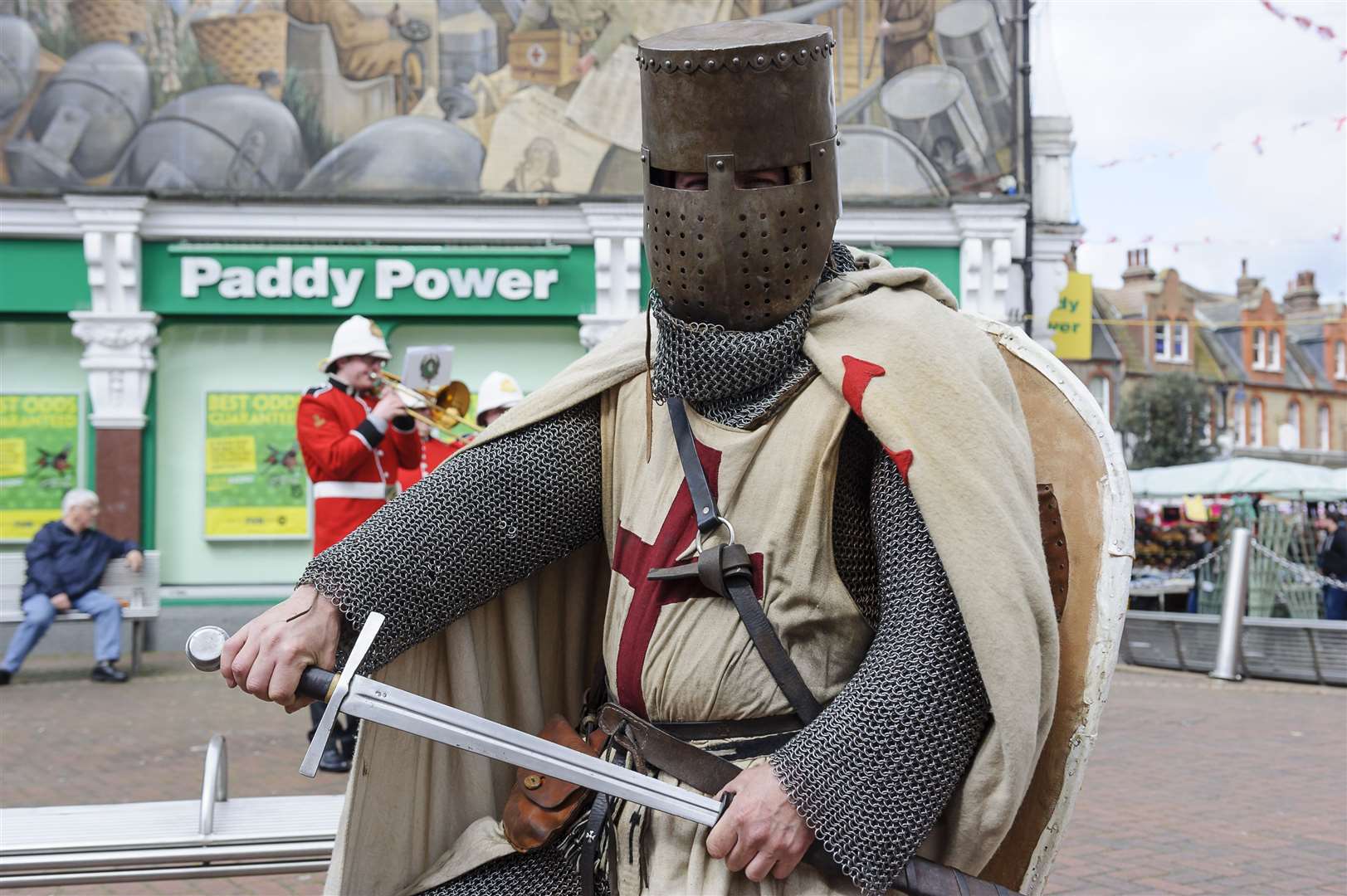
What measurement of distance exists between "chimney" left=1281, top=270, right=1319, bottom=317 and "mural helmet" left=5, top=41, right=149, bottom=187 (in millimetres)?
46687

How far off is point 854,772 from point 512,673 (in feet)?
2.67

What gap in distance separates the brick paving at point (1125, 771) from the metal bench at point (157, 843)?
1198 mm

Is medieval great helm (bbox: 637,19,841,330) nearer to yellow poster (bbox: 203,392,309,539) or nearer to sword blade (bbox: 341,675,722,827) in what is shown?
sword blade (bbox: 341,675,722,827)

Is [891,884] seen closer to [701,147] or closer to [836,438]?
[836,438]

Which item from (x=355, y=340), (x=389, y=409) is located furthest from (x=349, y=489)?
(x=355, y=340)

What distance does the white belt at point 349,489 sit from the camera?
682 centimetres

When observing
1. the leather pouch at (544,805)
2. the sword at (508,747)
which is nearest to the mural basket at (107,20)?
the leather pouch at (544,805)

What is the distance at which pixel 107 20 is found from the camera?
535 inches

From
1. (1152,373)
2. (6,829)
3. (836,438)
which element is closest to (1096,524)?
(836,438)

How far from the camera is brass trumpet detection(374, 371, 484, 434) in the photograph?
8.22 m

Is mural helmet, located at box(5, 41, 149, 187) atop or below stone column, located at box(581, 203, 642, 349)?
atop

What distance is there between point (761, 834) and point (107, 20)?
13.6 meters

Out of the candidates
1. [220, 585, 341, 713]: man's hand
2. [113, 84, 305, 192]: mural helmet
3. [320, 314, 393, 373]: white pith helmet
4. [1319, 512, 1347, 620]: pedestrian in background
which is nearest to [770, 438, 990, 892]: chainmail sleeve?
[220, 585, 341, 713]: man's hand

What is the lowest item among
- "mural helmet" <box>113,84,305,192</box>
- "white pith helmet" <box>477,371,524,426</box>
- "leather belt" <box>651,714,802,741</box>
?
"leather belt" <box>651,714,802,741</box>
